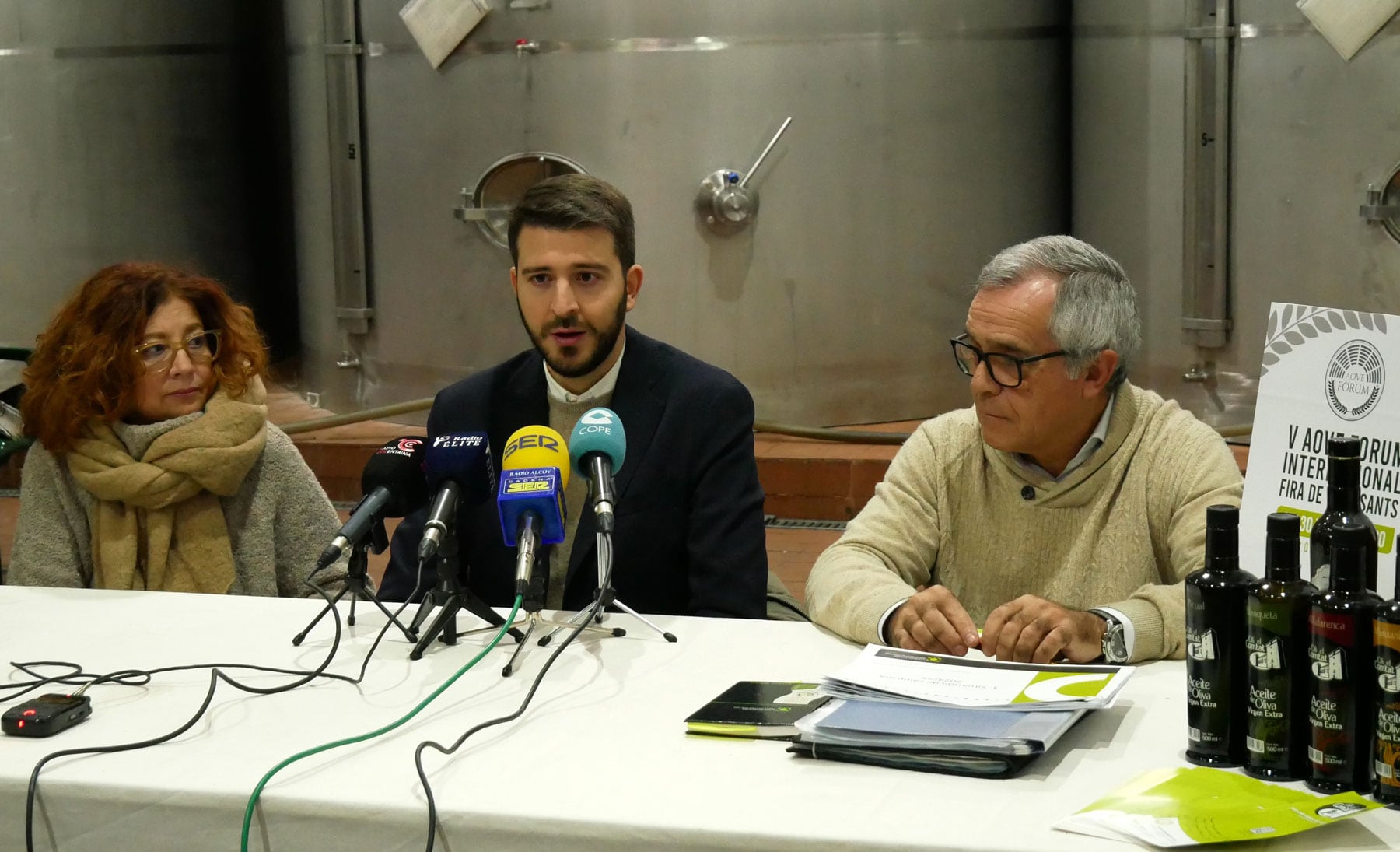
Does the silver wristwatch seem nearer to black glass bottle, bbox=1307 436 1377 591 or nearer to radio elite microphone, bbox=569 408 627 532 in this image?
black glass bottle, bbox=1307 436 1377 591

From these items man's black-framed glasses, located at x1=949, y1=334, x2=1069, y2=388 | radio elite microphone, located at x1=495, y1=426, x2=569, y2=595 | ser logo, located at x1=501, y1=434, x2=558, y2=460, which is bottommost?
radio elite microphone, located at x1=495, y1=426, x2=569, y2=595

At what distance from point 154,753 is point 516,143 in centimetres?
445

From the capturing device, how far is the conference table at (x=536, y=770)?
1729mm

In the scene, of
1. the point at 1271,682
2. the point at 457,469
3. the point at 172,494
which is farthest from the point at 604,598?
the point at 172,494

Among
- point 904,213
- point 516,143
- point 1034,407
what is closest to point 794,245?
point 904,213

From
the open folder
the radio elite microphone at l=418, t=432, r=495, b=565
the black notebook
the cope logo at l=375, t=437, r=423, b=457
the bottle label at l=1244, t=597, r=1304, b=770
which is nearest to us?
the bottle label at l=1244, t=597, r=1304, b=770

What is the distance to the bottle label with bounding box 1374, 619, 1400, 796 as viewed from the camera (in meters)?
1.63

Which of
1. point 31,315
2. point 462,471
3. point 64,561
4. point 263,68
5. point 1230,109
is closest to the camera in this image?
point 462,471

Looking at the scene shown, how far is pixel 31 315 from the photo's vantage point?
6.89 m

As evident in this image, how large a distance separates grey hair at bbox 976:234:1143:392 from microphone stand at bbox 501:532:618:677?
2.90 ft

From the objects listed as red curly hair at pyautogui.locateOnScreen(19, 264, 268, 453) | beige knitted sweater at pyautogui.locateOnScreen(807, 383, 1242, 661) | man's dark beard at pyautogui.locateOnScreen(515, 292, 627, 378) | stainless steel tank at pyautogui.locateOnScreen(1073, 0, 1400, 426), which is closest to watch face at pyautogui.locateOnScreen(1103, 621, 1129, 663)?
beige knitted sweater at pyautogui.locateOnScreen(807, 383, 1242, 661)

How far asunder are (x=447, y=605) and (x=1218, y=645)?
1.16 meters

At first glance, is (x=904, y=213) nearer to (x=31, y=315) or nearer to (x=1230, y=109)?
(x=1230, y=109)

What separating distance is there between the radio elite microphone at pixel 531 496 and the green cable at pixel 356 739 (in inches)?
3.5
